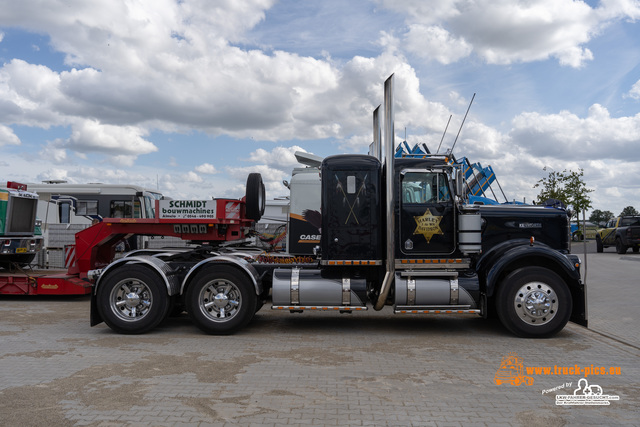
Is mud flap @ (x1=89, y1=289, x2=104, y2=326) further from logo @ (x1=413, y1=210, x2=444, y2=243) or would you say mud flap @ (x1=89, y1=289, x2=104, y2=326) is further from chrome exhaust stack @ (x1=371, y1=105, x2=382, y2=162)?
chrome exhaust stack @ (x1=371, y1=105, x2=382, y2=162)

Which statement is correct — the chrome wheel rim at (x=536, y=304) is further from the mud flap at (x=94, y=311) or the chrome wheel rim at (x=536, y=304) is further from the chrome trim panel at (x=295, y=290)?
the mud flap at (x=94, y=311)

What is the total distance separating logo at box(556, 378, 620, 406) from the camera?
17.2 feet

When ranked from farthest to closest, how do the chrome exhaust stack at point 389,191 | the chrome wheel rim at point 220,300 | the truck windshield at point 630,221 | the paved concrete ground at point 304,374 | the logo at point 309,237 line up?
the truck windshield at point 630,221
the logo at point 309,237
the chrome wheel rim at point 220,300
the chrome exhaust stack at point 389,191
the paved concrete ground at point 304,374

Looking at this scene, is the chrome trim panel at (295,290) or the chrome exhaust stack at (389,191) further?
the chrome trim panel at (295,290)

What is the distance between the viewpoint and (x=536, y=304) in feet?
27.1

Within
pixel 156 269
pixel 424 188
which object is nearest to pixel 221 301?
pixel 156 269

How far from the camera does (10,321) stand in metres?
9.52

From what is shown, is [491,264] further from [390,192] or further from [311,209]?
[311,209]

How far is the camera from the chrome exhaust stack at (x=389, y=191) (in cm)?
837

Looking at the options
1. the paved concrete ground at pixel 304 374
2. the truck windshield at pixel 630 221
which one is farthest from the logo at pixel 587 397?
the truck windshield at pixel 630 221

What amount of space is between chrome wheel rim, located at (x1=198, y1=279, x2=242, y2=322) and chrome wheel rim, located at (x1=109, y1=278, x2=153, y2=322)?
0.87 meters

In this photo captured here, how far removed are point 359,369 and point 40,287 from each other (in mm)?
8476

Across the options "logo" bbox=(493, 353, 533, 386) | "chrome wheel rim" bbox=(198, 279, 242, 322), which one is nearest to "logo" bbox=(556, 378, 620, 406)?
"logo" bbox=(493, 353, 533, 386)

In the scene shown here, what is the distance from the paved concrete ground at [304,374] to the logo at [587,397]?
0.09 m
